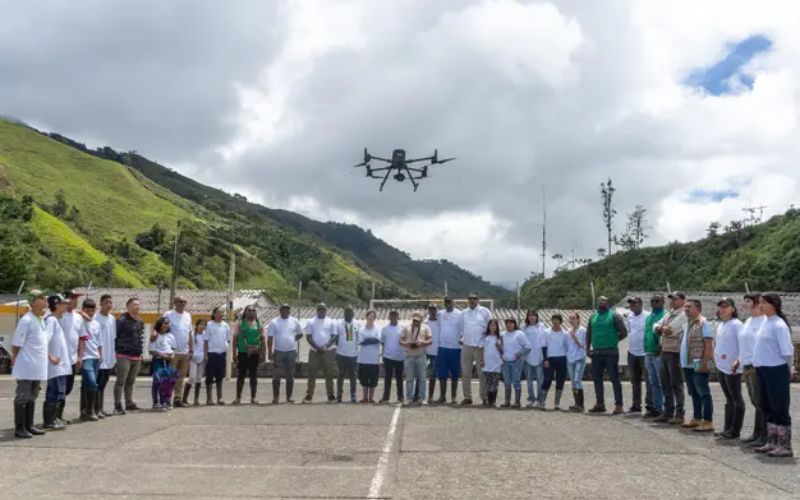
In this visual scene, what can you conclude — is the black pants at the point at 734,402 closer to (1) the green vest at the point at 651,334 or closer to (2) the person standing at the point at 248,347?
(1) the green vest at the point at 651,334

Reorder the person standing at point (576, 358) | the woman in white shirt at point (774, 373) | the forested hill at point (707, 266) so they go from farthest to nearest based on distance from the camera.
A: the forested hill at point (707, 266) < the person standing at point (576, 358) < the woman in white shirt at point (774, 373)

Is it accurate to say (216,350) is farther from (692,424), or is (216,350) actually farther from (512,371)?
(692,424)

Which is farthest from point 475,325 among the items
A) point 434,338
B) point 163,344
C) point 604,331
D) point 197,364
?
point 163,344

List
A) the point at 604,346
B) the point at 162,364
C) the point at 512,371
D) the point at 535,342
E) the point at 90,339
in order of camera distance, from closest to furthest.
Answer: the point at 90,339, the point at 604,346, the point at 162,364, the point at 512,371, the point at 535,342

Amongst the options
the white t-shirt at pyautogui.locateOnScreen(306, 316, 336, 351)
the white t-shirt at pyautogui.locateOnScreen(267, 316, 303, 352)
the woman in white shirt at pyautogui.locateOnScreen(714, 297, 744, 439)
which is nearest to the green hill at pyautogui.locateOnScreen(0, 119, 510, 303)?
the white t-shirt at pyautogui.locateOnScreen(267, 316, 303, 352)

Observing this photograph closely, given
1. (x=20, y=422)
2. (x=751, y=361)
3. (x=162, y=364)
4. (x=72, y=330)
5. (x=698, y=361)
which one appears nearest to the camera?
(x=751, y=361)

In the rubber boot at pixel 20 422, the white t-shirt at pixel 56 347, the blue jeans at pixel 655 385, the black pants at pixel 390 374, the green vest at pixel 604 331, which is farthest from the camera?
the black pants at pixel 390 374

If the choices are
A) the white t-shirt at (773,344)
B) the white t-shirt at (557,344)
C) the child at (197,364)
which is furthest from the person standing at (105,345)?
the white t-shirt at (773,344)
